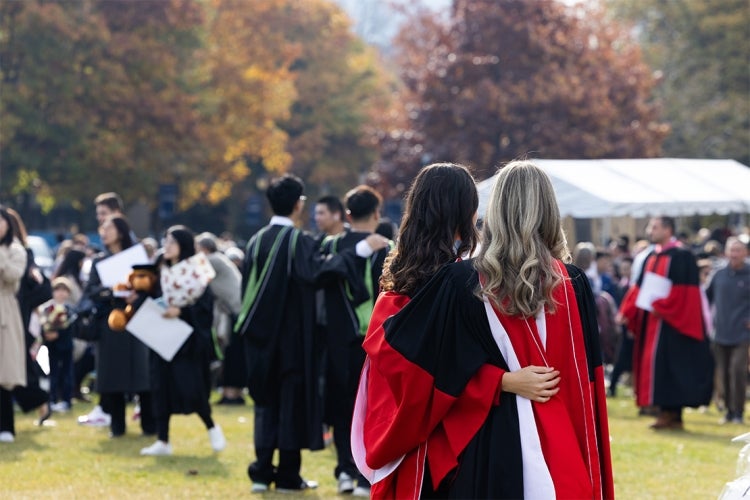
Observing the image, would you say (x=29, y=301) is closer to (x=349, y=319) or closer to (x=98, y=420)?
(x=98, y=420)

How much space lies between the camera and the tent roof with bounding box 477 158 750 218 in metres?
14.5

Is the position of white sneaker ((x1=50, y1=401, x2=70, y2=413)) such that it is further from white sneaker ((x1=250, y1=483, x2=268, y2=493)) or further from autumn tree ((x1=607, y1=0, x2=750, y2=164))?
autumn tree ((x1=607, y1=0, x2=750, y2=164))

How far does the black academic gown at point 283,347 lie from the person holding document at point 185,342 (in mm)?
1900

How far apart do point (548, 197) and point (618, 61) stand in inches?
1374

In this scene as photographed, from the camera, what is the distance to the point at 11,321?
1149cm

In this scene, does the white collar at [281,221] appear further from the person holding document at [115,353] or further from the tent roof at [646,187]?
the tent roof at [646,187]

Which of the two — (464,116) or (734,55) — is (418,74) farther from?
(734,55)

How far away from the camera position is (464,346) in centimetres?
474

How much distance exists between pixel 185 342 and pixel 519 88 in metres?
25.6

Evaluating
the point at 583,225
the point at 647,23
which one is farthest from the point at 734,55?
the point at 583,225

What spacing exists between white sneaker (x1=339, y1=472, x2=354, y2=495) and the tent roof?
4.59m

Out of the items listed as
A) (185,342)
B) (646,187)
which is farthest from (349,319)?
(646,187)

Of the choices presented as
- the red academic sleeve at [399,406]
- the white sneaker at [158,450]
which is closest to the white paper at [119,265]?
the white sneaker at [158,450]

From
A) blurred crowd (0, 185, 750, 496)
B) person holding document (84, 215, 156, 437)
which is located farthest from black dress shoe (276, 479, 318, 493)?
person holding document (84, 215, 156, 437)
